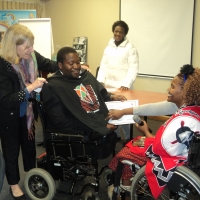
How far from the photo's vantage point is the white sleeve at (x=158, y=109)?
2.05 m

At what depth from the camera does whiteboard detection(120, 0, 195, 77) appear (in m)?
4.02

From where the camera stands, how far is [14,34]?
75.9 inches

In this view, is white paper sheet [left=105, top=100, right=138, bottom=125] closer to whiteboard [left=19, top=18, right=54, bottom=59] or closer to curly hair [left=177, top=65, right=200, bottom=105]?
curly hair [left=177, top=65, right=200, bottom=105]

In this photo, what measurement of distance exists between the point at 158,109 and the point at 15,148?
1.10m

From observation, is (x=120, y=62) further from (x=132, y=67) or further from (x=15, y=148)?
(x=15, y=148)

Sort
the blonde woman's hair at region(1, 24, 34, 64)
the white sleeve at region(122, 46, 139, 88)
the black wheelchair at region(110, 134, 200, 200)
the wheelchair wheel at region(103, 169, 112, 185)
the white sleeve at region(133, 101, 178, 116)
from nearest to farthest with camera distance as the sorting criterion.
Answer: the black wheelchair at region(110, 134, 200, 200)
the blonde woman's hair at region(1, 24, 34, 64)
the white sleeve at region(133, 101, 178, 116)
the wheelchair wheel at region(103, 169, 112, 185)
the white sleeve at region(122, 46, 139, 88)

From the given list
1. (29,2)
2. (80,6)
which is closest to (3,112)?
(80,6)

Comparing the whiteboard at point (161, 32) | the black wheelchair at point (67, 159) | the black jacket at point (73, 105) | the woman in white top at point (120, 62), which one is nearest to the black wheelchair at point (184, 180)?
the black wheelchair at point (67, 159)

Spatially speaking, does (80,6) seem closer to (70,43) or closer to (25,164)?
(70,43)

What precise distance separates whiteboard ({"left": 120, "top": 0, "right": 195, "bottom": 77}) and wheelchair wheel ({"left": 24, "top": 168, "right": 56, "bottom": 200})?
2.80 meters

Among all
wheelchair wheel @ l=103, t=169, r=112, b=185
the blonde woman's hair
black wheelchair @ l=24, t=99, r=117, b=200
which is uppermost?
the blonde woman's hair

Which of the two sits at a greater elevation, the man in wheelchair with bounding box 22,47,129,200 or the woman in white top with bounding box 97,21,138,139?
the woman in white top with bounding box 97,21,138,139

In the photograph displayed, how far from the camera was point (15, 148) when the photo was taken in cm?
213

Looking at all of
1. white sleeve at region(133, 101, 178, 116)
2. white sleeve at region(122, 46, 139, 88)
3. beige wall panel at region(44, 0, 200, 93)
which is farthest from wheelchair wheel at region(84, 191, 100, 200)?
beige wall panel at region(44, 0, 200, 93)
